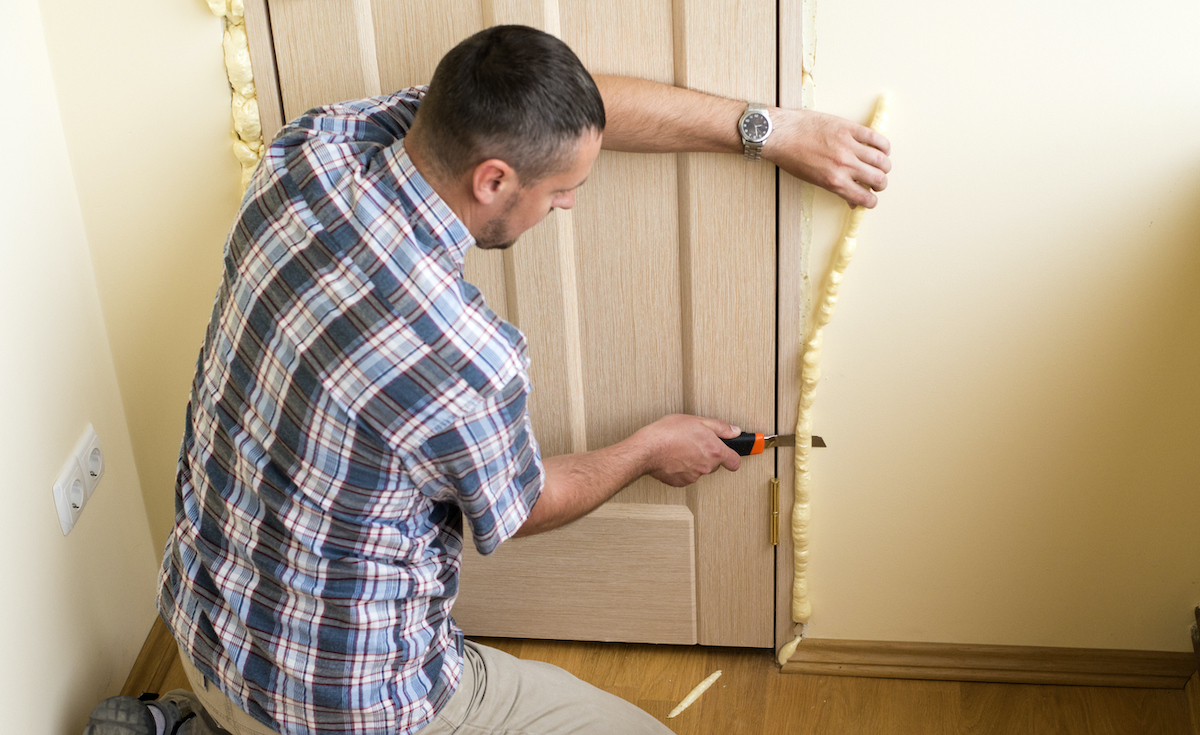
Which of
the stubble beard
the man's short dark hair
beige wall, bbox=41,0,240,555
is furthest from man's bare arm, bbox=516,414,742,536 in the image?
beige wall, bbox=41,0,240,555

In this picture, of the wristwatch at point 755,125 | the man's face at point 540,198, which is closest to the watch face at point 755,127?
the wristwatch at point 755,125

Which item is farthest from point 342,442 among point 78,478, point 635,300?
point 78,478

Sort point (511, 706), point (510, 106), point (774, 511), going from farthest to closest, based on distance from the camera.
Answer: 1. point (774, 511)
2. point (511, 706)
3. point (510, 106)

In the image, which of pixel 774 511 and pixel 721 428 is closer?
pixel 721 428

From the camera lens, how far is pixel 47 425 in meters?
1.48

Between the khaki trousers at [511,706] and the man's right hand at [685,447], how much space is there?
37 cm

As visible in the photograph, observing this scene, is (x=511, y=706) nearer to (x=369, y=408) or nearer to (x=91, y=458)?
(x=369, y=408)

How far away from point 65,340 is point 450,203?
2.84 feet

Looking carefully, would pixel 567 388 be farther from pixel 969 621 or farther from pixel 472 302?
pixel 969 621

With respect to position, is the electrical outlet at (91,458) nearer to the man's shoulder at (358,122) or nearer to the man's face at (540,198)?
the man's shoulder at (358,122)

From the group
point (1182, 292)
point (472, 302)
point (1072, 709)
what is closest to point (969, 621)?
point (1072, 709)

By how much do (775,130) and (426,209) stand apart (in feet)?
1.90

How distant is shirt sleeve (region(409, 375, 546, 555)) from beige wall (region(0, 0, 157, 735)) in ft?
2.36

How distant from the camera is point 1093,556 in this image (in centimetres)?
169
